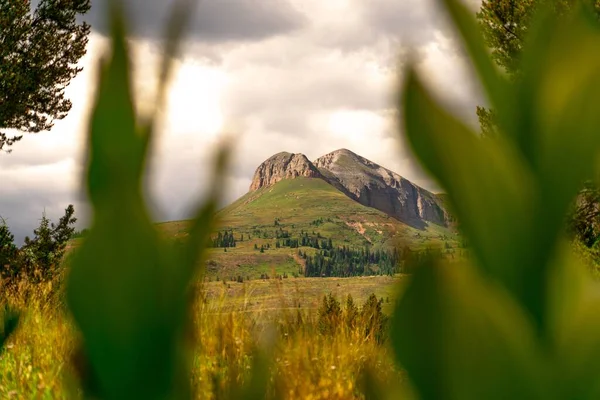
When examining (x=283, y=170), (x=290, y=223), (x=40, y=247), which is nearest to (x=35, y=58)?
(x=40, y=247)

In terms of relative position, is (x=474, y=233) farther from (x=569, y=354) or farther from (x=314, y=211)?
(x=314, y=211)

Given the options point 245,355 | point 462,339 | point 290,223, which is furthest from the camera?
point 290,223

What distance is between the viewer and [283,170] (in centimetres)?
16612

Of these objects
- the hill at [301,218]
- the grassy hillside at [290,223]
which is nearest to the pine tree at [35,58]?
the hill at [301,218]

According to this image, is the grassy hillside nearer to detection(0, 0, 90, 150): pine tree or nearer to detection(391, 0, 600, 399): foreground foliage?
detection(0, 0, 90, 150): pine tree

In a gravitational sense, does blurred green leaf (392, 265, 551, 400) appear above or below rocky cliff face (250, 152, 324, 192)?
below

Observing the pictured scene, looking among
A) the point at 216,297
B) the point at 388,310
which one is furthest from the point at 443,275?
the point at 216,297

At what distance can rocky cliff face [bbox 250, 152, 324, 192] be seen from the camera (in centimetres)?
16550

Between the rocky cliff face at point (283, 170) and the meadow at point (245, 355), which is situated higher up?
the rocky cliff face at point (283, 170)

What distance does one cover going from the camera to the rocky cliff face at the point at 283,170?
543ft

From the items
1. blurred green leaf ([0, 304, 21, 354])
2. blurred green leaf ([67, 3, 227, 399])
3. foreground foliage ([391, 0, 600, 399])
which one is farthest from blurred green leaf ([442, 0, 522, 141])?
blurred green leaf ([0, 304, 21, 354])

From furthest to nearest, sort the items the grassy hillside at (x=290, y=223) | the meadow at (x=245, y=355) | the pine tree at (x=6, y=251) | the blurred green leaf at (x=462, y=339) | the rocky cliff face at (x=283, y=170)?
the rocky cliff face at (x=283, y=170), the grassy hillside at (x=290, y=223), the pine tree at (x=6, y=251), the meadow at (x=245, y=355), the blurred green leaf at (x=462, y=339)

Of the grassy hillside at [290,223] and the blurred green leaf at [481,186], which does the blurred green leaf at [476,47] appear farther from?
the grassy hillside at [290,223]

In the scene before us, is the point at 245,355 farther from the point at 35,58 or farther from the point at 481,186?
the point at 35,58
